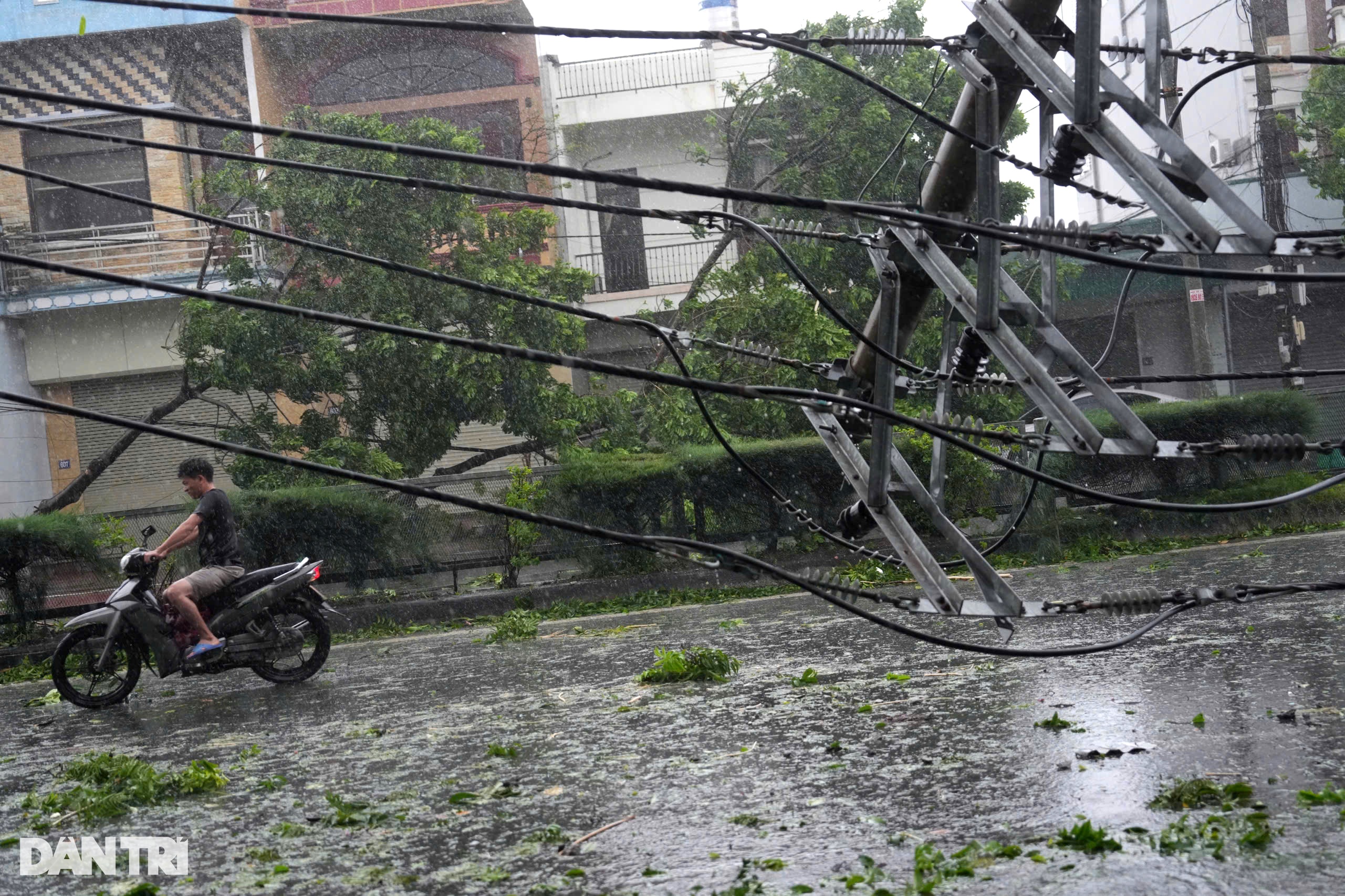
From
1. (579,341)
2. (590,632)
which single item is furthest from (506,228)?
(590,632)

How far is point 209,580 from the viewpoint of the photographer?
905 cm

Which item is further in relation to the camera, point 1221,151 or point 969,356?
point 1221,151

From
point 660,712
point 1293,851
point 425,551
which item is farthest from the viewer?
point 425,551

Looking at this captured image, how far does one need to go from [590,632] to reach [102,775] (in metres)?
5.83

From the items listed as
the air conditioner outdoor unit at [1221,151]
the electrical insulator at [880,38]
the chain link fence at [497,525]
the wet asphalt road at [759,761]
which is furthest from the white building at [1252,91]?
the electrical insulator at [880,38]

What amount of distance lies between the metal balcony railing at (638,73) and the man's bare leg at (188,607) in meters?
17.0

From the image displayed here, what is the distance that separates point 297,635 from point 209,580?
0.78m

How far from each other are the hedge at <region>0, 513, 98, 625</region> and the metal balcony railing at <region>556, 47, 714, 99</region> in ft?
45.4

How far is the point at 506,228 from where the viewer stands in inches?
687

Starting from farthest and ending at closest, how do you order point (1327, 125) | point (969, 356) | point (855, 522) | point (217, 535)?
1. point (1327, 125)
2. point (217, 535)
3. point (855, 522)
4. point (969, 356)

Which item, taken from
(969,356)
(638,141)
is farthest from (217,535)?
(638,141)

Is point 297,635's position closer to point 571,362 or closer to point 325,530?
point 325,530

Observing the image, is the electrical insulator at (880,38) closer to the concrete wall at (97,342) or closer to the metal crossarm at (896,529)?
the metal crossarm at (896,529)

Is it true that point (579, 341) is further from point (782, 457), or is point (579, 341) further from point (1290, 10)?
point (1290, 10)
